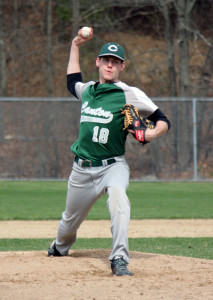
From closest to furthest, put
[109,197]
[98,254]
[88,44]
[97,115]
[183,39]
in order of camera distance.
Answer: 1. [109,197]
2. [97,115]
3. [98,254]
4. [183,39]
5. [88,44]

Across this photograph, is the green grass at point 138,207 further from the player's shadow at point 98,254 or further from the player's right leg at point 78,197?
the player's right leg at point 78,197

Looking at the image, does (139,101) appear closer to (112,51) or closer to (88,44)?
(112,51)

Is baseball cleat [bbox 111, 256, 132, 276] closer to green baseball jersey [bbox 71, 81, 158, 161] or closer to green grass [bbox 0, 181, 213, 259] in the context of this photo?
green baseball jersey [bbox 71, 81, 158, 161]

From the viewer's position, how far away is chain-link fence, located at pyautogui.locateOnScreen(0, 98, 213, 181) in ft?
50.0

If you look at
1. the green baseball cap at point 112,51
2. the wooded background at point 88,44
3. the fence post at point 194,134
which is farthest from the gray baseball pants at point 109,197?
the wooded background at point 88,44

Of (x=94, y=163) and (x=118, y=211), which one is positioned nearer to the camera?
(x=118, y=211)

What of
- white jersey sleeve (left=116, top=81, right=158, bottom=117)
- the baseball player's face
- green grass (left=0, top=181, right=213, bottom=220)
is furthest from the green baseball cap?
green grass (left=0, top=181, right=213, bottom=220)

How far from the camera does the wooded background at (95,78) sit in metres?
15.3

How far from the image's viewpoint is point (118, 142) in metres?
5.03

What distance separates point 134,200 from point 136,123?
7.40 metres

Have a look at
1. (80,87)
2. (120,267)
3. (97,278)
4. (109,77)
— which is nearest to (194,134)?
(80,87)

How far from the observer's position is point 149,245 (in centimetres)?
696

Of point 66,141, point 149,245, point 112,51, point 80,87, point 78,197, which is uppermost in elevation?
point 112,51

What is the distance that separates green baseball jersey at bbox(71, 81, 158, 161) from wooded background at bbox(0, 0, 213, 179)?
10.2m
